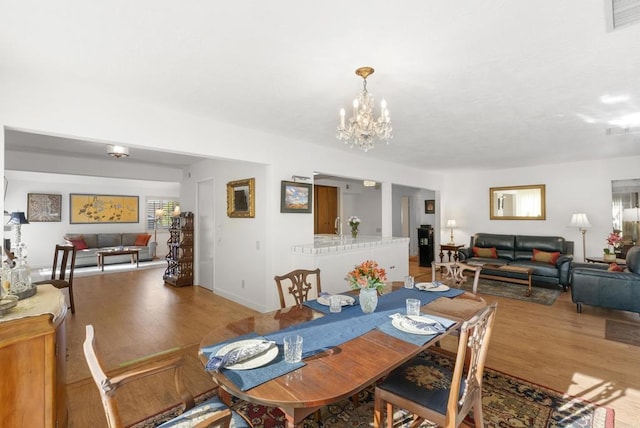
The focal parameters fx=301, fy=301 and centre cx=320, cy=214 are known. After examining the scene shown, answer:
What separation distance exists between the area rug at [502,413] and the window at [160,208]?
8.94 metres

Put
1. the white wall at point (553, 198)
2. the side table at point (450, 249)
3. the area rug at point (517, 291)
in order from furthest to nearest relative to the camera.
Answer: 1. the side table at point (450, 249)
2. the white wall at point (553, 198)
3. the area rug at point (517, 291)

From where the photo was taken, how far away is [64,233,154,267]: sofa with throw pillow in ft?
25.6

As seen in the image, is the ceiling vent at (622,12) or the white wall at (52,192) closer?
the ceiling vent at (622,12)

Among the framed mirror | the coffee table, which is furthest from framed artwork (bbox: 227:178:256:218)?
the framed mirror

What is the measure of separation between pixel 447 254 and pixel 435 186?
1.72 metres

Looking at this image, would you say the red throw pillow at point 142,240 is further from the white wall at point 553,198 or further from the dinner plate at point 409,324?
the dinner plate at point 409,324

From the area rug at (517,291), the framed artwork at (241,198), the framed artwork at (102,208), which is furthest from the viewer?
the framed artwork at (102,208)

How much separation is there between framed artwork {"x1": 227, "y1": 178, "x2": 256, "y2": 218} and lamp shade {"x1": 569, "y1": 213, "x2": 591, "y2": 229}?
5901mm

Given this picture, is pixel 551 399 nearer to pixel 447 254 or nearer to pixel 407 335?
pixel 407 335

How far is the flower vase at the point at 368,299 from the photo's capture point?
1.98 metres

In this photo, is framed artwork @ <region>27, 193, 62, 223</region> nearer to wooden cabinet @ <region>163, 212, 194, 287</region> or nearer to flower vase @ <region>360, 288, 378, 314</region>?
wooden cabinet @ <region>163, 212, 194, 287</region>

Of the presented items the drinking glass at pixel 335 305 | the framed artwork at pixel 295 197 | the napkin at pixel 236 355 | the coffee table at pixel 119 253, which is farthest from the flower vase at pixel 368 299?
the coffee table at pixel 119 253

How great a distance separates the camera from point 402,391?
5.14ft

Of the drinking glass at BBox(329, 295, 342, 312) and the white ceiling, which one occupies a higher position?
the white ceiling
